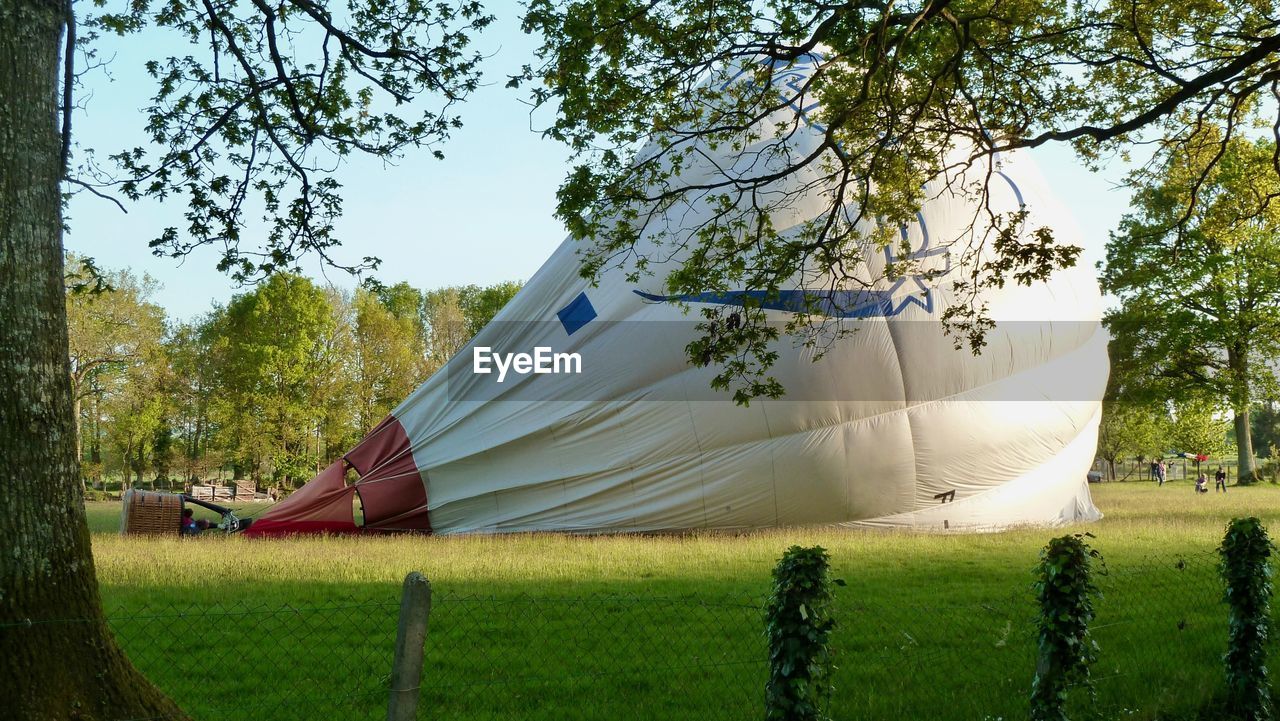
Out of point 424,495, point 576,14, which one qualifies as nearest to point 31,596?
point 576,14

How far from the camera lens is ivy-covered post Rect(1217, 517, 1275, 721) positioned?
671 centimetres

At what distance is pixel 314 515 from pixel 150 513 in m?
2.75

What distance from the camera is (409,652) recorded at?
14.7 ft

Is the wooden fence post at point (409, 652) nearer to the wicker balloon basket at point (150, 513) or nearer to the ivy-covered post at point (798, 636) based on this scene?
the ivy-covered post at point (798, 636)

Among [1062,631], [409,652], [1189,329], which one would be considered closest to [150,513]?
[409,652]

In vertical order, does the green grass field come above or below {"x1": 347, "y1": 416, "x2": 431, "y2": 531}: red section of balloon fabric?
below

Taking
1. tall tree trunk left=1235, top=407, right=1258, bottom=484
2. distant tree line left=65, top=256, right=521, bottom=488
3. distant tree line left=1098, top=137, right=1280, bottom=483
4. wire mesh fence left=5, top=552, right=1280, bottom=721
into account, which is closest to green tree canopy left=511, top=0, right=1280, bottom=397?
wire mesh fence left=5, top=552, right=1280, bottom=721

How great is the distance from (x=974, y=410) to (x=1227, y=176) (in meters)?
6.10

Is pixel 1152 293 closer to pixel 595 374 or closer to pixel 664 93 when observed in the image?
pixel 595 374

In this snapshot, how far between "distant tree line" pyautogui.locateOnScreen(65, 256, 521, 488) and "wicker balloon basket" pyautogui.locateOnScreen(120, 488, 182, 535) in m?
22.6

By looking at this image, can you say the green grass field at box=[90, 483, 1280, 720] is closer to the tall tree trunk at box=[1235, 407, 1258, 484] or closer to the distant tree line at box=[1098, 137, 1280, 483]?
the distant tree line at box=[1098, 137, 1280, 483]

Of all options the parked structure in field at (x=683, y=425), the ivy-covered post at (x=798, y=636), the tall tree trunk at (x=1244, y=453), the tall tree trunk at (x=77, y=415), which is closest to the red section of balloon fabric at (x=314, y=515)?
the parked structure in field at (x=683, y=425)

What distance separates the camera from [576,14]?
9266 mm
